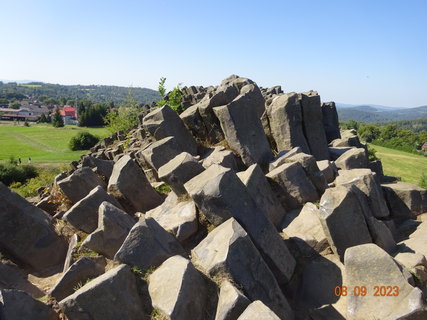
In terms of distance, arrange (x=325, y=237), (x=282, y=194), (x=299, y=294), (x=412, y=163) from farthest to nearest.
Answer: (x=412, y=163), (x=282, y=194), (x=325, y=237), (x=299, y=294)

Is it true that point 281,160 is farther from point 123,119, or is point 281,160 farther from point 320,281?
point 123,119

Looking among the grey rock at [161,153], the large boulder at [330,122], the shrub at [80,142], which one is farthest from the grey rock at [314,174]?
the shrub at [80,142]

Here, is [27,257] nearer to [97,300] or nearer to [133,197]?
[133,197]

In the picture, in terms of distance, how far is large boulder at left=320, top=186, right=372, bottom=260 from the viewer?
19.7 feet

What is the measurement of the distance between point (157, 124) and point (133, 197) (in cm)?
280

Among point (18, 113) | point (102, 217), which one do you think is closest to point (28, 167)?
point (102, 217)

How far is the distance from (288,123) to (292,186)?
3.38 metres

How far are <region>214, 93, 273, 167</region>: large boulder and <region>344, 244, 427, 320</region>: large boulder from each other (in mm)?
4292

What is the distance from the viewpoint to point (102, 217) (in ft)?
19.6

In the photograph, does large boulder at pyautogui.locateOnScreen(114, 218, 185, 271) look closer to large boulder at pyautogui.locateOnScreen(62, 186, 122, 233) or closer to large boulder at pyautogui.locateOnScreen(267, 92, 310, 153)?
A: large boulder at pyautogui.locateOnScreen(62, 186, 122, 233)

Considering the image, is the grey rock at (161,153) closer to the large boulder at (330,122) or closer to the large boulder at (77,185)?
the large boulder at (77,185)

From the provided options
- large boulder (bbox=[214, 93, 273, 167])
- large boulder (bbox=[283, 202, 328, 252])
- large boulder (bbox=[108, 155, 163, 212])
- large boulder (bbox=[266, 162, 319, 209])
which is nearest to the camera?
large boulder (bbox=[283, 202, 328, 252])

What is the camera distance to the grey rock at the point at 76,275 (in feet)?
16.6

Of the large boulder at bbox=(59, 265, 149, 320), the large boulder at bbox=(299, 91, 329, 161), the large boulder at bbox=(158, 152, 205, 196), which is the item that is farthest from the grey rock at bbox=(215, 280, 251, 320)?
the large boulder at bbox=(299, 91, 329, 161)
